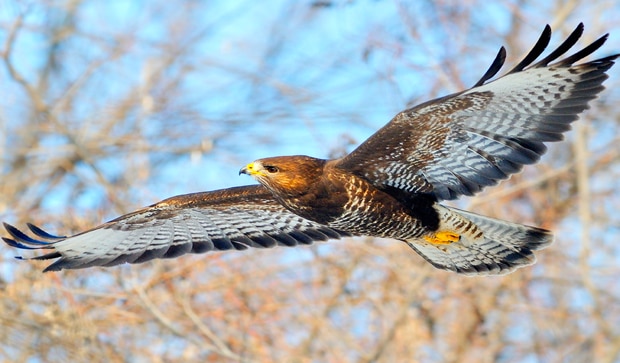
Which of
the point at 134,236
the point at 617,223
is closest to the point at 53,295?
the point at 134,236

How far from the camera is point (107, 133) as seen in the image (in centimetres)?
1570

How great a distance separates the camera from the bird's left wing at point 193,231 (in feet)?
28.7

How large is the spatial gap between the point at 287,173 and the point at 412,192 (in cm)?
102

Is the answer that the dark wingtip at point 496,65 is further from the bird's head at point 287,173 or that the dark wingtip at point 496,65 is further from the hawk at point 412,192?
the bird's head at point 287,173

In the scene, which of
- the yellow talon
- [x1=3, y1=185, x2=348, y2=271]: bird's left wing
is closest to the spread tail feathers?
the yellow talon

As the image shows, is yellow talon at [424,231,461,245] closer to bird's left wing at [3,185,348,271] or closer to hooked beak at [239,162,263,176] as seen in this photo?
bird's left wing at [3,185,348,271]

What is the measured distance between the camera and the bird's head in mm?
7785

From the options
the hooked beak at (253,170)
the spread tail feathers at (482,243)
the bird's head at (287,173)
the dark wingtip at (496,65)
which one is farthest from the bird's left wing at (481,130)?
the hooked beak at (253,170)

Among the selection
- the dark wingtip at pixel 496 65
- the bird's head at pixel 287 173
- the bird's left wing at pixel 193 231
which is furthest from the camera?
the bird's left wing at pixel 193 231

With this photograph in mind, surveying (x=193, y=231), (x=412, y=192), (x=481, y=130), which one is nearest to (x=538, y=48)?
(x=481, y=130)

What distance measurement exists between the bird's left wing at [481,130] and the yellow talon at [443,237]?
1.43ft

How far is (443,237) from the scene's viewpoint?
8562mm

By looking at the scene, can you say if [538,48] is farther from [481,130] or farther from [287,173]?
[287,173]

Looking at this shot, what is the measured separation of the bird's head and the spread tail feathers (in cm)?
118
